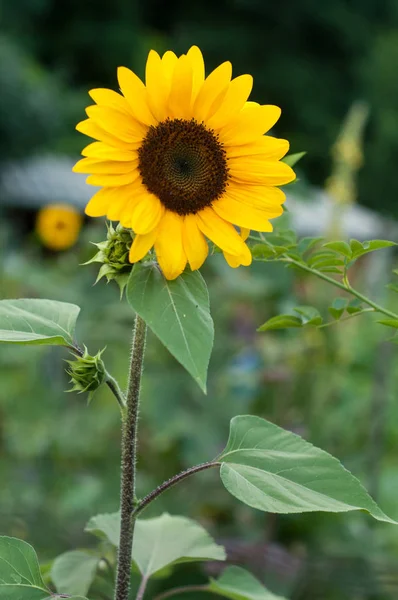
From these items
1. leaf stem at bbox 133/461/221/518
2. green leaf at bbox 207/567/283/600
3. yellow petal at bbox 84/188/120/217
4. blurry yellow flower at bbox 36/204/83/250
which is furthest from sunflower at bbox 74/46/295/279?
blurry yellow flower at bbox 36/204/83/250

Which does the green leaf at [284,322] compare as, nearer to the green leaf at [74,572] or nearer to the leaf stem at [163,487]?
the leaf stem at [163,487]

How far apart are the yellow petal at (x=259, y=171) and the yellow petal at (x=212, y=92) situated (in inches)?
1.2

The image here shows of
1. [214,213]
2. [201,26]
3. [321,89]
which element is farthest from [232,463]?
[201,26]

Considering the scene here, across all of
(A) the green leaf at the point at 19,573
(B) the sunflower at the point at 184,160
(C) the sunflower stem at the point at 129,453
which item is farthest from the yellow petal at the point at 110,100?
(A) the green leaf at the point at 19,573

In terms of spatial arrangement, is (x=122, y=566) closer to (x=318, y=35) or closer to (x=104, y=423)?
(x=104, y=423)

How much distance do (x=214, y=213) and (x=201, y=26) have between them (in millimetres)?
13239

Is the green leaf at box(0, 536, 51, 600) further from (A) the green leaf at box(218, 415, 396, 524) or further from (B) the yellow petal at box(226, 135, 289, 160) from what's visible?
(B) the yellow petal at box(226, 135, 289, 160)

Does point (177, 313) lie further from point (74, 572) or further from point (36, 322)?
point (74, 572)

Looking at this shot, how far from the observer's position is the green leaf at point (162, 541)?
55 cm

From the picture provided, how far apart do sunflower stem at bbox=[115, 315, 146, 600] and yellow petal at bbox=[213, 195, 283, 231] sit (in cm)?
7

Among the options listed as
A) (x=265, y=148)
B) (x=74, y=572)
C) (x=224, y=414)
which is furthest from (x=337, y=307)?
(x=224, y=414)

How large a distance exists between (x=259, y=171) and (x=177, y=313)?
102 mm

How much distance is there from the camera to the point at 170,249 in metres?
0.45

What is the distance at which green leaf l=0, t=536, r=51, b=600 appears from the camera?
17.9 inches
